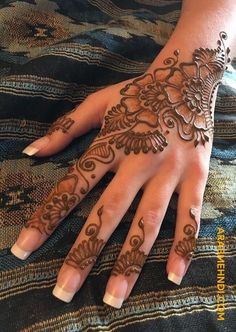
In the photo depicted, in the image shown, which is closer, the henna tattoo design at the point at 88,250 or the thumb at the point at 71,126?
the henna tattoo design at the point at 88,250

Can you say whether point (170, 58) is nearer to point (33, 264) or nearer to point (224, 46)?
point (224, 46)

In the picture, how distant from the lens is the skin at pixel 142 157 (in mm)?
655

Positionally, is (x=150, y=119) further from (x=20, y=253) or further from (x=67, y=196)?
(x=20, y=253)

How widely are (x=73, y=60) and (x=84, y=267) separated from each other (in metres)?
0.38

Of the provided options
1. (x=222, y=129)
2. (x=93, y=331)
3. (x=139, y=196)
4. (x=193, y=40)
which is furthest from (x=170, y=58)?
(x=93, y=331)

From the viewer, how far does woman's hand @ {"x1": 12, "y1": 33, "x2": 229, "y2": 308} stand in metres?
0.65

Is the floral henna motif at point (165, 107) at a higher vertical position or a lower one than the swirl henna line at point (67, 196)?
higher

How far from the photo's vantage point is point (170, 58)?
84 cm

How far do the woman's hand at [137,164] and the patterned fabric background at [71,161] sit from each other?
2 cm

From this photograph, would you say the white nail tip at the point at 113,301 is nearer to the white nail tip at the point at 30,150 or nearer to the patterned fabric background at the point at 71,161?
the patterned fabric background at the point at 71,161

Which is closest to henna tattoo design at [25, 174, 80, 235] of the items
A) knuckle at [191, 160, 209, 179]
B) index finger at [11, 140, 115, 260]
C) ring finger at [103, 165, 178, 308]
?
index finger at [11, 140, 115, 260]

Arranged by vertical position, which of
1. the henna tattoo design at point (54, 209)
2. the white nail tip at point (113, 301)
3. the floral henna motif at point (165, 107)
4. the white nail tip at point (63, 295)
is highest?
the floral henna motif at point (165, 107)

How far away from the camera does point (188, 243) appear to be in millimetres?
679

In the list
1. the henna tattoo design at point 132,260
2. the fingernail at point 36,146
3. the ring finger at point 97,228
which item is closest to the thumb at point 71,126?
the fingernail at point 36,146
